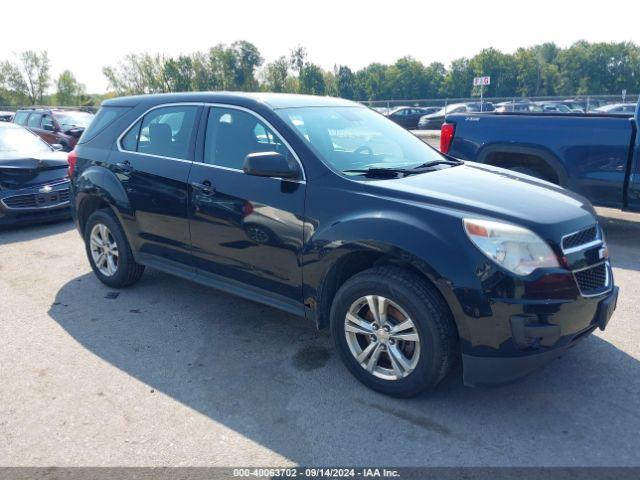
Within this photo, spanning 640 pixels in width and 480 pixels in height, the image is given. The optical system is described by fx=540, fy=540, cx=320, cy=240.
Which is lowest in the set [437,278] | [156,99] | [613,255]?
[613,255]

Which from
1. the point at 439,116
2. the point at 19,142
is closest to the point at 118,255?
the point at 19,142

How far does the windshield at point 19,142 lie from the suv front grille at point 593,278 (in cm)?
839

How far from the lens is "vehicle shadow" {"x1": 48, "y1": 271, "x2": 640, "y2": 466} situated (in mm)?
2816

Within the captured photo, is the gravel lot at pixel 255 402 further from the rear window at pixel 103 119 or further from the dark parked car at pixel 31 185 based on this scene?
the dark parked car at pixel 31 185

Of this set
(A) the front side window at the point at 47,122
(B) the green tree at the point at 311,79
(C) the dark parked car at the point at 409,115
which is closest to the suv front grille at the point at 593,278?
(A) the front side window at the point at 47,122

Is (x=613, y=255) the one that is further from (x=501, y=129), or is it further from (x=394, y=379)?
(x=394, y=379)

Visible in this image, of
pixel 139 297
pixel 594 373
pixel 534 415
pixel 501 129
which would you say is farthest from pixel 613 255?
pixel 139 297

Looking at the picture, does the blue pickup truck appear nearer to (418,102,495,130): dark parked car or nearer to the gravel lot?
the gravel lot

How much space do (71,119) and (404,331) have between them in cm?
1397

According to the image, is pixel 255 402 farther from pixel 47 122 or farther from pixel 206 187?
pixel 47 122

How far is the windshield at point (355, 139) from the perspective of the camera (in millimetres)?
3771

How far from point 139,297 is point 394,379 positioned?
9.35 feet

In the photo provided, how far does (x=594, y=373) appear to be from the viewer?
3545 mm

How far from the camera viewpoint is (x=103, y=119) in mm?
5230
